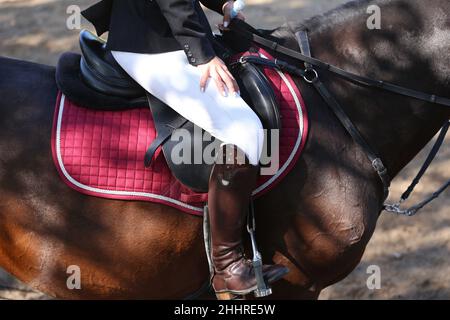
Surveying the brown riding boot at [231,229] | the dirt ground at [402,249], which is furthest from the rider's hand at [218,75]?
the dirt ground at [402,249]

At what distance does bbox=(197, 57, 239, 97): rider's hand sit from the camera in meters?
3.01

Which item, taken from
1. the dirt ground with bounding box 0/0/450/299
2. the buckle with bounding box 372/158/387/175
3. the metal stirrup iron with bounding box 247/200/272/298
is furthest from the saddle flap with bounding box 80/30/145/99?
the dirt ground with bounding box 0/0/450/299

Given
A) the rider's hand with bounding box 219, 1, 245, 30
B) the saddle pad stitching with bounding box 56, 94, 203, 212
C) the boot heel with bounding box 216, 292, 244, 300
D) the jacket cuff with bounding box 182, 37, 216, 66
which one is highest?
the rider's hand with bounding box 219, 1, 245, 30

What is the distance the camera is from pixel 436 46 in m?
3.31

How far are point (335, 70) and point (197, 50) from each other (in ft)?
2.34

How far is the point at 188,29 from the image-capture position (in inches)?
116

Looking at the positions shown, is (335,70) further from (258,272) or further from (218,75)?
(258,272)

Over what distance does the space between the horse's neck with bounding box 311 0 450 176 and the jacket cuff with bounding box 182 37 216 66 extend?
635mm

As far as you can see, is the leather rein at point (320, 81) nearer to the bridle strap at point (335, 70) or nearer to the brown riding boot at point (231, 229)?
the bridle strap at point (335, 70)

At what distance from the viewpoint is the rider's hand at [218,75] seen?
9.87 ft

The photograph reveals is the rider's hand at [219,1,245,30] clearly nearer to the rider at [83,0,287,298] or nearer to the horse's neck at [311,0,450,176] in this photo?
the rider at [83,0,287,298]

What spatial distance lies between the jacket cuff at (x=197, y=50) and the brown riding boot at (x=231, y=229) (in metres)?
0.42

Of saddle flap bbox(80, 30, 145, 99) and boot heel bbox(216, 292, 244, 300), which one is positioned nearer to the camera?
saddle flap bbox(80, 30, 145, 99)
